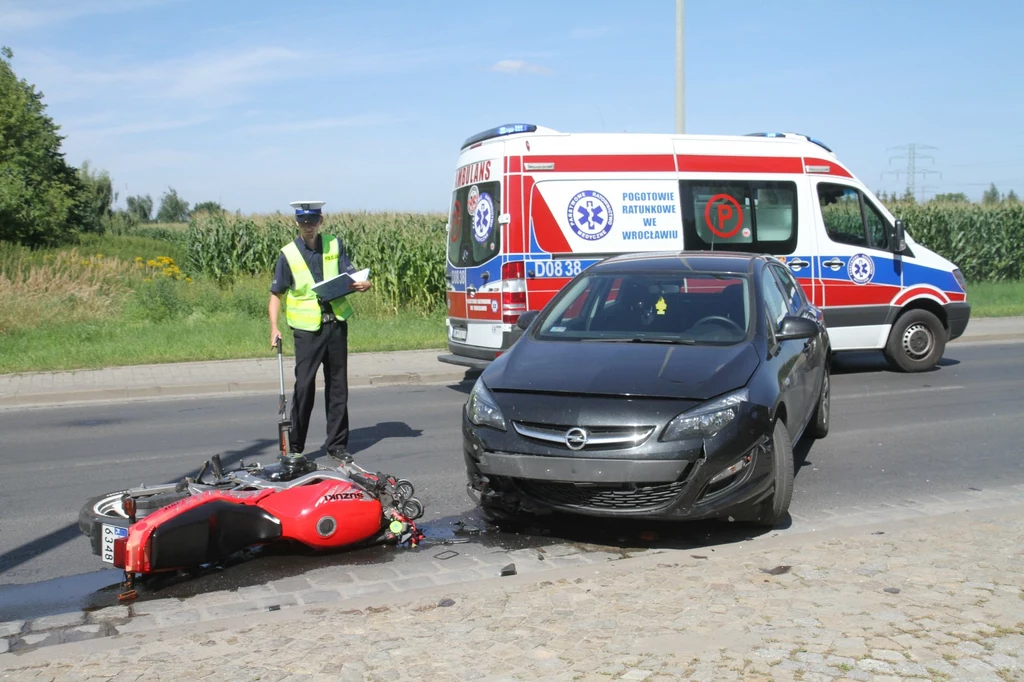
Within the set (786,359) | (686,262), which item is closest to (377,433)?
(686,262)

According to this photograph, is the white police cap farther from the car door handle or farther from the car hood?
the car door handle

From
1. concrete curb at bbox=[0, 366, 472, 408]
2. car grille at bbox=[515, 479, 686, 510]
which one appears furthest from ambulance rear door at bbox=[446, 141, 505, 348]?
car grille at bbox=[515, 479, 686, 510]

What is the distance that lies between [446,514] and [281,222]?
21.6 m

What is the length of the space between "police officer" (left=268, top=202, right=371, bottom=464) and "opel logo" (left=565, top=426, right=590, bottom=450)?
2611 millimetres

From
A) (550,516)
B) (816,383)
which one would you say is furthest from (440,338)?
(550,516)

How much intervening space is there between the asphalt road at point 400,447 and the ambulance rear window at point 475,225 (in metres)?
1.66

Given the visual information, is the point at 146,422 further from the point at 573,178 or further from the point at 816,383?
the point at 816,383

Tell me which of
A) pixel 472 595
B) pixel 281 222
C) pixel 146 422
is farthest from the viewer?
pixel 281 222

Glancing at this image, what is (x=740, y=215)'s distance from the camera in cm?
1255

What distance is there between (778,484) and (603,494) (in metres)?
1.10

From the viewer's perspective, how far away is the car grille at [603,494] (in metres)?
5.57

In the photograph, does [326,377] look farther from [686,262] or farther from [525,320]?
[686,262]

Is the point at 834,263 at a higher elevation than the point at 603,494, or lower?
higher

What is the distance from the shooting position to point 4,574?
565 cm
